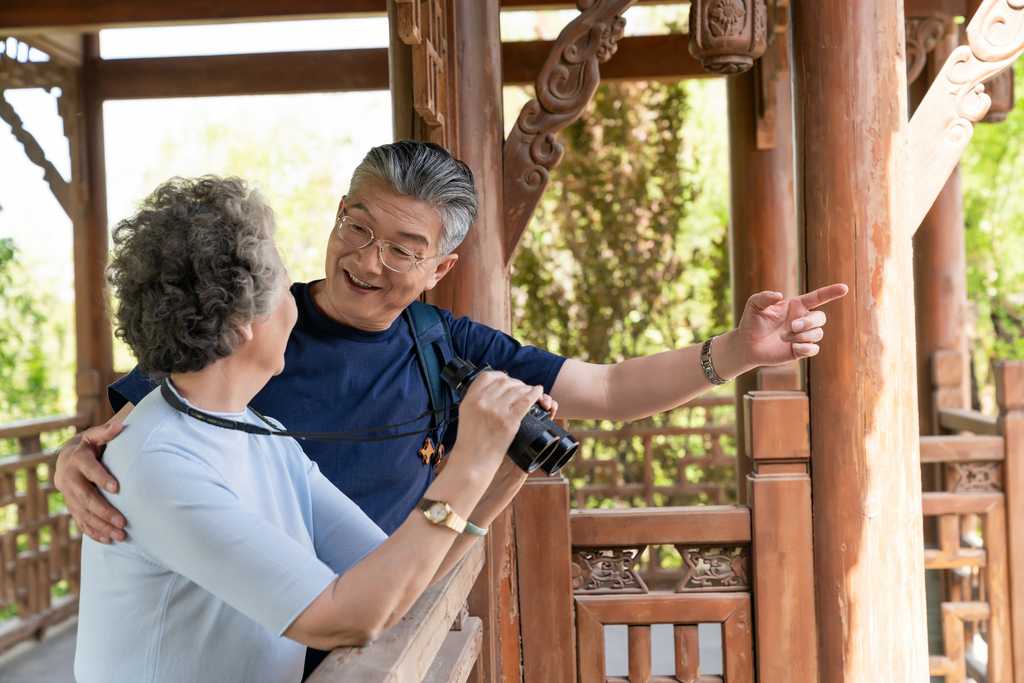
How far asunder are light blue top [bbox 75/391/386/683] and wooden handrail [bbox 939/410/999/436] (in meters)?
2.47

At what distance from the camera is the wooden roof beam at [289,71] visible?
4.07 m

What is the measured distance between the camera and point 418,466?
1.46m

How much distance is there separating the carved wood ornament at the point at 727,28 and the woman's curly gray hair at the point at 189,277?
139cm

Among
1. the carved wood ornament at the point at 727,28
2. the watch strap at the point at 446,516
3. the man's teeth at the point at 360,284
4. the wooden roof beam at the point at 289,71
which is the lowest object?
the watch strap at the point at 446,516

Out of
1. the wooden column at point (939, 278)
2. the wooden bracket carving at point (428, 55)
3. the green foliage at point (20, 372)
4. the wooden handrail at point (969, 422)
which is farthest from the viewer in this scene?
the green foliage at point (20, 372)

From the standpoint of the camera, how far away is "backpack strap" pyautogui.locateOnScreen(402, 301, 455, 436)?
151 cm

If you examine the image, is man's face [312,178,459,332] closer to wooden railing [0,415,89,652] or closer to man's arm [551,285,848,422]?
man's arm [551,285,848,422]

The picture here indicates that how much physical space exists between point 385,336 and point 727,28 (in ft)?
3.72

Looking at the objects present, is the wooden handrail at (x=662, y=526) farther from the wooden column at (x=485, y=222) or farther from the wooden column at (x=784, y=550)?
the wooden column at (x=485, y=222)

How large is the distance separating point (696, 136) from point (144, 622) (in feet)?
21.3

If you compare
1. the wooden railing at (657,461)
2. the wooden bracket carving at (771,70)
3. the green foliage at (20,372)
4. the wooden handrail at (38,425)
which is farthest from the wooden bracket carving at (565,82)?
the green foliage at (20,372)

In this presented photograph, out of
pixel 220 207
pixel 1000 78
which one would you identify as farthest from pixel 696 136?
pixel 220 207

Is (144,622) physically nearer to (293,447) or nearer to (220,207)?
(293,447)

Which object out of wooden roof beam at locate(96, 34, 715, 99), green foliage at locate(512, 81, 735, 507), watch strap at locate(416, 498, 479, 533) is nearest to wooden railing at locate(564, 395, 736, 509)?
green foliage at locate(512, 81, 735, 507)
